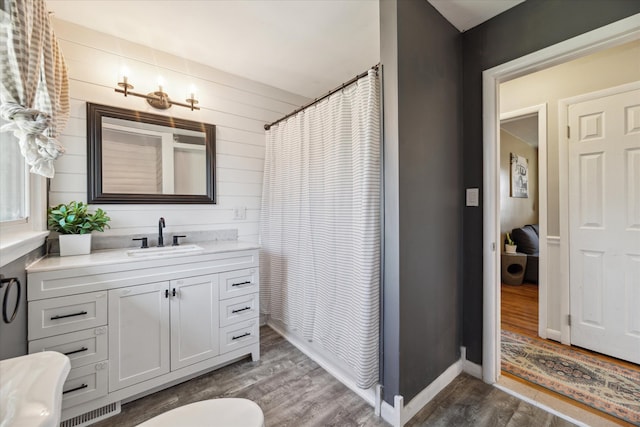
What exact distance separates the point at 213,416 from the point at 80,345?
1.02 m

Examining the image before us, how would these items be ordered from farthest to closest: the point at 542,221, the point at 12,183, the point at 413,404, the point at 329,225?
the point at 542,221 → the point at 329,225 → the point at 413,404 → the point at 12,183

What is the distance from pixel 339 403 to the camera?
1.62 metres

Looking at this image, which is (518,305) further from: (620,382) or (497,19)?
(497,19)

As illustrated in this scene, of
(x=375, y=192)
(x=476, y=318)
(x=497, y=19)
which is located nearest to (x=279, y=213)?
(x=375, y=192)

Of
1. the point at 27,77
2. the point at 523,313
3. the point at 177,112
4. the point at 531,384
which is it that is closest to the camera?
the point at 27,77

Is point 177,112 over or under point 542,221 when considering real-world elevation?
over

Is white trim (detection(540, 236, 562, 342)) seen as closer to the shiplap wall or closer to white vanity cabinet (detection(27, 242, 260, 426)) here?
white vanity cabinet (detection(27, 242, 260, 426))

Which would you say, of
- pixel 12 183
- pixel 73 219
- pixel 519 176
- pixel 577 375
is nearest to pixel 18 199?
pixel 12 183

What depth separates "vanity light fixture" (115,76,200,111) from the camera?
6.30 ft

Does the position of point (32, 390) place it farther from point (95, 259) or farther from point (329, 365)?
point (329, 365)

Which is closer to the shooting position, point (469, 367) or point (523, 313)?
point (469, 367)

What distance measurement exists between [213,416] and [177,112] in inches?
86.4

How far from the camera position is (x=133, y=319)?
1.55 metres

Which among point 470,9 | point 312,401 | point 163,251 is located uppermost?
point 470,9
